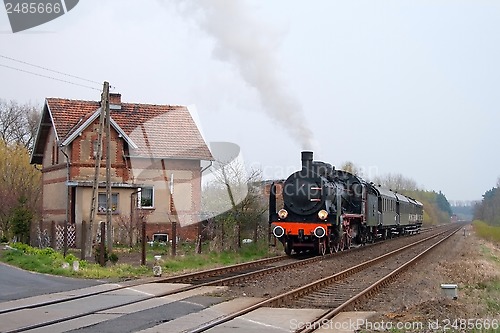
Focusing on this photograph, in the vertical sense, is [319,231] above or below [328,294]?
above

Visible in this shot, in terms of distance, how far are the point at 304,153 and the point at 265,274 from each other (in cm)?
763

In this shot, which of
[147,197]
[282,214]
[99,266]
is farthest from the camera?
[147,197]

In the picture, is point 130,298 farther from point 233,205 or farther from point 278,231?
point 233,205

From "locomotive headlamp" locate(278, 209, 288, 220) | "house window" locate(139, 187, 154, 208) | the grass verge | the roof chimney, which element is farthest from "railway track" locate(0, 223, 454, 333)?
the roof chimney

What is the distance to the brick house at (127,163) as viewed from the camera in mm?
31688

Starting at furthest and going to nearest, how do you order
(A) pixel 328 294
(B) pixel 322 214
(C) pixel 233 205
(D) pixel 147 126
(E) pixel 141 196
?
(D) pixel 147 126 < (E) pixel 141 196 < (C) pixel 233 205 < (B) pixel 322 214 < (A) pixel 328 294

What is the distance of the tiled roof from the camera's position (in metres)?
33.6

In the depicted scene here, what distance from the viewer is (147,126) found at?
35062 millimetres

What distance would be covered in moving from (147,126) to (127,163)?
2.84 metres

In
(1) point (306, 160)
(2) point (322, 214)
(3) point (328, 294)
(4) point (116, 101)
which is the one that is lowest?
(3) point (328, 294)

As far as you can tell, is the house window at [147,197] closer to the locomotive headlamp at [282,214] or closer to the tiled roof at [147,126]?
the tiled roof at [147,126]

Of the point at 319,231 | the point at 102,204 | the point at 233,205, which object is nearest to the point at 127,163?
the point at 102,204

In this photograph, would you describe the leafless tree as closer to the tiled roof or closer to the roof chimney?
the tiled roof

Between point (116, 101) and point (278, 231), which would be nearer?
point (278, 231)
